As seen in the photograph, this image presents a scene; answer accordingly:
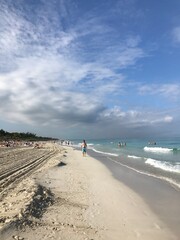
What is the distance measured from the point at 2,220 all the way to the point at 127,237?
2696 millimetres

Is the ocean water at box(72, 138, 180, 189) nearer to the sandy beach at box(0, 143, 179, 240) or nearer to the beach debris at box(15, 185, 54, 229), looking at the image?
the sandy beach at box(0, 143, 179, 240)

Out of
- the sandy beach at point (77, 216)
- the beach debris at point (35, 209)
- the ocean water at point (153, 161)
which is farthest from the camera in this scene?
the ocean water at point (153, 161)

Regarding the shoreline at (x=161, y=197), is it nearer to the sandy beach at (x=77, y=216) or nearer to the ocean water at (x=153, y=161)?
the sandy beach at (x=77, y=216)

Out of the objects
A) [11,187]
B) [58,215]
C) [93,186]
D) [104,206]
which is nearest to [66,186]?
[93,186]

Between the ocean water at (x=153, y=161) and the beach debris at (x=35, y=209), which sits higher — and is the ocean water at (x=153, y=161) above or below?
above

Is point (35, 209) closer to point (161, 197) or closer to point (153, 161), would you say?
point (161, 197)

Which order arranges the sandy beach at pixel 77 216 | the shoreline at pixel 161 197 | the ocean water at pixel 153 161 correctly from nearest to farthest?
the sandy beach at pixel 77 216 < the shoreline at pixel 161 197 < the ocean water at pixel 153 161

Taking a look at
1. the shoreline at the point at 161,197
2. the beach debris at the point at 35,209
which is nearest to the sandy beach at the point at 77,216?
the beach debris at the point at 35,209

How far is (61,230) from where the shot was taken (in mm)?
6234

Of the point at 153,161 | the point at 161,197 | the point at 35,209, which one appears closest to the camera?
the point at 35,209

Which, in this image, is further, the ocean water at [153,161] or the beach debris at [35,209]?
the ocean water at [153,161]

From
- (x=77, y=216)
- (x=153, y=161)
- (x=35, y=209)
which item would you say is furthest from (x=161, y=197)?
(x=153, y=161)

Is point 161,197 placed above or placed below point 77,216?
above

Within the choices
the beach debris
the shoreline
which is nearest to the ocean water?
the shoreline
